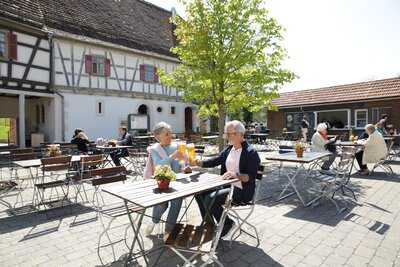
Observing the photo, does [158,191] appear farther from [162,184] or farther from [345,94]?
[345,94]

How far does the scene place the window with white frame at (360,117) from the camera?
21.1 metres

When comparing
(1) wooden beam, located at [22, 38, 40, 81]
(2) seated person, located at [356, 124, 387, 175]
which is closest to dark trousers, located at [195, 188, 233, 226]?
(2) seated person, located at [356, 124, 387, 175]

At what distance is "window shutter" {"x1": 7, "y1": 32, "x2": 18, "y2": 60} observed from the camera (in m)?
14.9

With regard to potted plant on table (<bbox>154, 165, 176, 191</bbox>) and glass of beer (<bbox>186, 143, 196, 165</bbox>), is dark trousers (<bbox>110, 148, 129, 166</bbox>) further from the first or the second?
potted plant on table (<bbox>154, 165, 176, 191</bbox>)

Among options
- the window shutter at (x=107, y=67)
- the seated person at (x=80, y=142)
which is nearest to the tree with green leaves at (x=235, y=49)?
the seated person at (x=80, y=142)

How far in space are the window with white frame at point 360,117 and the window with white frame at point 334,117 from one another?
0.99 m

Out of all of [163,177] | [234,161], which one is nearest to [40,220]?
[163,177]

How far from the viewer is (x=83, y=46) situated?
18.6 metres

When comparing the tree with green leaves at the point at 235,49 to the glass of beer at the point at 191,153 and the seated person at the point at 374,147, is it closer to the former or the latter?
the seated person at the point at 374,147

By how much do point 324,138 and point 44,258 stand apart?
23.2 feet

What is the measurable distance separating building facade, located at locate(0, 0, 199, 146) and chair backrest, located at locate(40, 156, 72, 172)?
376 inches

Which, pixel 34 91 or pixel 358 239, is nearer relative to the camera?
pixel 358 239

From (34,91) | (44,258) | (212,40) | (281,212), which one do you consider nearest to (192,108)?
(34,91)

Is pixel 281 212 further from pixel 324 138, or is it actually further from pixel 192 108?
pixel 192 108
